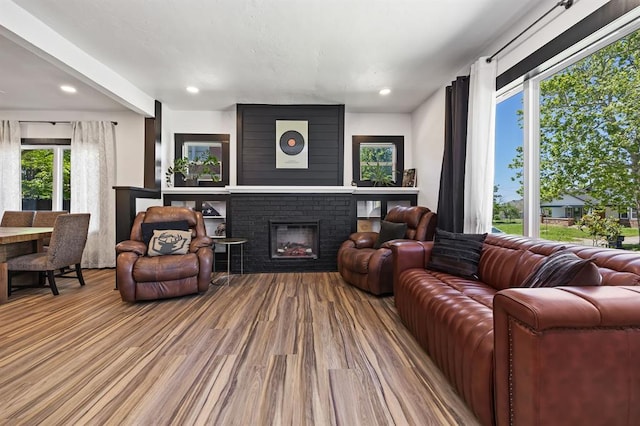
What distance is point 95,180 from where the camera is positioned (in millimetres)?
4402

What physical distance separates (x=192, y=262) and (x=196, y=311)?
1.90ft

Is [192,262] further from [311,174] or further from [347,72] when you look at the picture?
[347,72]

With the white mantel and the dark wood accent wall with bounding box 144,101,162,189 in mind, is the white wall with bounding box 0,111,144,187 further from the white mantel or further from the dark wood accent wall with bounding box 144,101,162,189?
the white mantel

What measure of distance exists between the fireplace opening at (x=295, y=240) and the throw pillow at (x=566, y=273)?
10.1 ft

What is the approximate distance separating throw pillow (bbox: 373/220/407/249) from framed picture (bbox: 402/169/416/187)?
105 centimetres

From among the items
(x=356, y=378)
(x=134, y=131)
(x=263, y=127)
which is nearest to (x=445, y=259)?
(x=356, y=378)

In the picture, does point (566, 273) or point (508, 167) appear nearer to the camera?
point (566, 273)

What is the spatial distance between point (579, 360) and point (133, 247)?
3.62 metres

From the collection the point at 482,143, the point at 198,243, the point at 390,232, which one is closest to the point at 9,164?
the point at 198,243

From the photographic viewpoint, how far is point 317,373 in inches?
65.8

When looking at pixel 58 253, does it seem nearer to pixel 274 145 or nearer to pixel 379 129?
pixel 274 145

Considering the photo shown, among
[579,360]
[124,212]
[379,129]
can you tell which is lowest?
[579,360]

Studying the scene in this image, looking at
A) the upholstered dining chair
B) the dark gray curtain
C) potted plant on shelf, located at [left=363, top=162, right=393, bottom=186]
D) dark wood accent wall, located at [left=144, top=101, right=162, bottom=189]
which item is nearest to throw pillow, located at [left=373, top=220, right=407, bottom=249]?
the dark gray curtain

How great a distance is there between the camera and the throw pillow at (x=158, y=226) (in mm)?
3318
